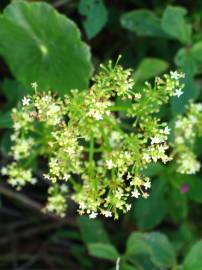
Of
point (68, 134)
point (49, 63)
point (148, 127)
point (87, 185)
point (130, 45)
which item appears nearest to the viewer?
point (68, 134)

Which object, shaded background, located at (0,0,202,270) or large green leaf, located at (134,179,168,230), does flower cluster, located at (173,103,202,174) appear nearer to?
shaded background, located at (0,0,202,270)

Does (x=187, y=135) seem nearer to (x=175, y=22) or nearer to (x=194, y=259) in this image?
(x=194, y=259)

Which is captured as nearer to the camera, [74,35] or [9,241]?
[74,35]

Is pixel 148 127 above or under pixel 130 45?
under

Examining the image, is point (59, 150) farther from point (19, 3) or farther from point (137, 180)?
point (19, 3)

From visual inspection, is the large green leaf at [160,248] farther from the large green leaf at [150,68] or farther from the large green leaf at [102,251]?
the large green leaf at [150,68]

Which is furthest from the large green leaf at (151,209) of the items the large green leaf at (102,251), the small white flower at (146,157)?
the small white flower at (146,157)

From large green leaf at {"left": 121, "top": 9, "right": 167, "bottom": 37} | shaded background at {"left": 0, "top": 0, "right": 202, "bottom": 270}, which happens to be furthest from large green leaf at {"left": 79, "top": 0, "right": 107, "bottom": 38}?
large green leaf at {"left": 121, "top": 9, "right": 167, "bottom": 37}

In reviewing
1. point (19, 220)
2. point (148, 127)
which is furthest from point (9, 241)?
point (148, 127)
